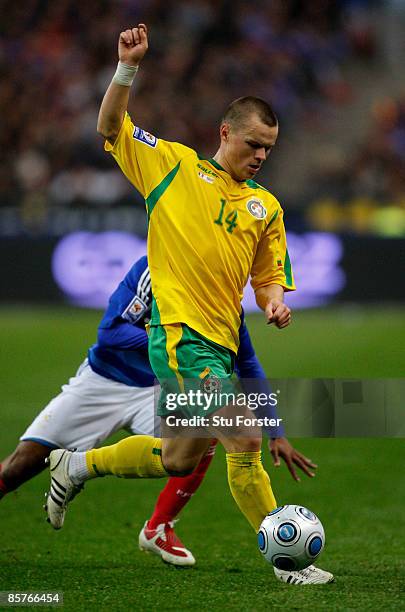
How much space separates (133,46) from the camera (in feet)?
16.1

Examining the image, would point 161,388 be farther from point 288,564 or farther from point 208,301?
point 288,564

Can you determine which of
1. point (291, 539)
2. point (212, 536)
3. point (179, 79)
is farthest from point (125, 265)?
point (291, 539)

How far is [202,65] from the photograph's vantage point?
66.6 feet

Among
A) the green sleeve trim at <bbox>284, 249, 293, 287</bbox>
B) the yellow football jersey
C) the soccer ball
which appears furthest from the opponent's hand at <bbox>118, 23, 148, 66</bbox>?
the soccer ball

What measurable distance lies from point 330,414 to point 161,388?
1.21 m

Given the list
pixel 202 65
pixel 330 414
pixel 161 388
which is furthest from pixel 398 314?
pixel 161 388

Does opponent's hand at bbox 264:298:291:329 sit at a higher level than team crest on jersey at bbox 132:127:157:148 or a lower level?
lower

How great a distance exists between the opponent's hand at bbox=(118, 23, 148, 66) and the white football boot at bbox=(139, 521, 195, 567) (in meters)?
2.27

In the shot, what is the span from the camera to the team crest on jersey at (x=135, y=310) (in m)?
5.52

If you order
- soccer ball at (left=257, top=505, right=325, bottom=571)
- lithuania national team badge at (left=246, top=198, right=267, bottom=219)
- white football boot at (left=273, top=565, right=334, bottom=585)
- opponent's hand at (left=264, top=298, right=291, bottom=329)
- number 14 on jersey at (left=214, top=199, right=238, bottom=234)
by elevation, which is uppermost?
lithuania national team badge at (left=246, top=198, right=267, bottom=219)

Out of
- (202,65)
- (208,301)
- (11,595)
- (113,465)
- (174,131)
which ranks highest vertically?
(202,65)

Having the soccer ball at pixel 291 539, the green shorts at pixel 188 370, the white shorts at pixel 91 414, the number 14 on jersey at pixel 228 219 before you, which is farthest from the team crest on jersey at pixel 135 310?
the soccer ball at pixel 291 539

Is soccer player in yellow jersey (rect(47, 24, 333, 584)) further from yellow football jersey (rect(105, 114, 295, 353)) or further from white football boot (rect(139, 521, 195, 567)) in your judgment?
white football boot (rect(139, 521, 195, 567))

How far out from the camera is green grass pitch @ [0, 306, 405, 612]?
4.60 metres
